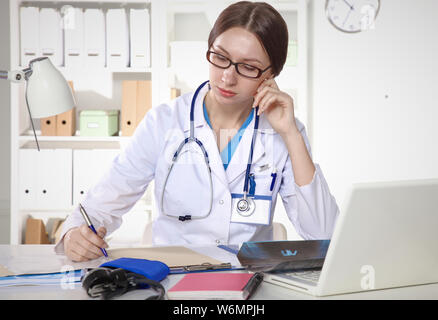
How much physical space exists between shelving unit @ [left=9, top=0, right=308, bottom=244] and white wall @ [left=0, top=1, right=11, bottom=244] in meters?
0.39

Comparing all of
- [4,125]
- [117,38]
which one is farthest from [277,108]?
[4,125]

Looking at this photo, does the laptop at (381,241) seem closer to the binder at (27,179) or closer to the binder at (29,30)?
the binder at (27,179)

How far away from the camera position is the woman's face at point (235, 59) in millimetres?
1480

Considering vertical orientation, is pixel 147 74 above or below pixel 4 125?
above

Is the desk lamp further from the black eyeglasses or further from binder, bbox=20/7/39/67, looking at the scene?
binder, bbox=20/7/39/67

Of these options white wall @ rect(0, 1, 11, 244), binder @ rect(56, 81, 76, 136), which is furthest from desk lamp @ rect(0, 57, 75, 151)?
white wall @ rect(0, 1, 11, 244)

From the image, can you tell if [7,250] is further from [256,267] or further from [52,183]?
[52,183]

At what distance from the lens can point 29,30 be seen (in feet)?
9.40

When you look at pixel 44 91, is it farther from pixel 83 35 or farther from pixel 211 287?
pixel 83 35

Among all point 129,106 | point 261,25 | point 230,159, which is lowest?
point 230,159

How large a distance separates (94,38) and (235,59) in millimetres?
1616

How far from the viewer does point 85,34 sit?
2861mm
